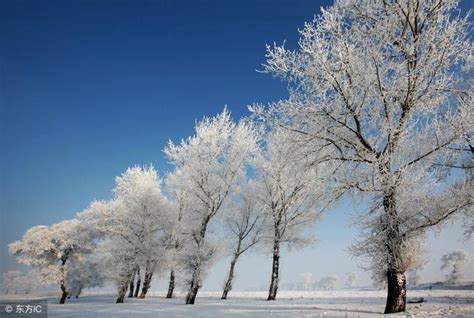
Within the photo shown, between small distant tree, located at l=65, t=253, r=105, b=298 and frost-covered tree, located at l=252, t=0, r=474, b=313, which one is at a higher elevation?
frost-covered tree, located at l=252, t=0, r=474, b=313

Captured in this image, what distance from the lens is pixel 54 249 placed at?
35.4m

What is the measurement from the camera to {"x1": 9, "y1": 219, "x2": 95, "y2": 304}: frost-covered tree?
3416 cm

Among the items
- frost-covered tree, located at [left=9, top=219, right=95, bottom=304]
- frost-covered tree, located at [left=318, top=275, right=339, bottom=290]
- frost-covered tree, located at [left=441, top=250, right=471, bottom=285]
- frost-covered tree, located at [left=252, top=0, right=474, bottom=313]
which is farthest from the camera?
frost-covered tree, located at [left=318, top=275, right=339, bottom=290]

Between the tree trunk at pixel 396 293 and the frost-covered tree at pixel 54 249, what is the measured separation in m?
32.0

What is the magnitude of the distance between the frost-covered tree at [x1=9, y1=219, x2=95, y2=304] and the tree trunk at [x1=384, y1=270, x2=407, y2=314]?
105 feet

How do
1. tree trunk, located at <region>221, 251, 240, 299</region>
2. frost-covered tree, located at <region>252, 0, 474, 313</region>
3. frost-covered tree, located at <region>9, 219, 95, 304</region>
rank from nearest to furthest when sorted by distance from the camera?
1. frost-covered tree, located at <region>252, 0, 474, 313</region>
2. tree trunk, located at <region>221, 251, 240, 299</region>
3. frost-covered tree, located at <region>9, 219, 95, 304</region>

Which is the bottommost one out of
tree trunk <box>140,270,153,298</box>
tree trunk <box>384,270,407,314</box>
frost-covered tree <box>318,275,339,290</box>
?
frost-covered tree <box>318,275,339,290</box>

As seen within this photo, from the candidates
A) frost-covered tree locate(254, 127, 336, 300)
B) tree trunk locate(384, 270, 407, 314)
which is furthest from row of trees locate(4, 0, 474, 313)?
frost-covered tree locate(254, 127, 336, 300)

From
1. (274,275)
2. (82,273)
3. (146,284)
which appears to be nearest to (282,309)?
(274,275)

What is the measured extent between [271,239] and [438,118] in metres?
19.1

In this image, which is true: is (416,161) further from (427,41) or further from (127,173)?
(127,173)

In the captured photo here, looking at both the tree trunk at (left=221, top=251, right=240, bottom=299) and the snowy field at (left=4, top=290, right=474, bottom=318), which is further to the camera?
the tree trunk at (left=221, top=251, right=240, bottom=299)

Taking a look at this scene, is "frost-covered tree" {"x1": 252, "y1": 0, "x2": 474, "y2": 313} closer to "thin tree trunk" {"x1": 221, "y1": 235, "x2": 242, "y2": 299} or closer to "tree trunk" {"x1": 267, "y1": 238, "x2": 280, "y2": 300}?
"tree trunk" {"x1": 267, "y1": 238, "x2": 280, "y2": 300}

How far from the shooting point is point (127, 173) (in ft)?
125
